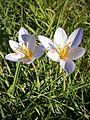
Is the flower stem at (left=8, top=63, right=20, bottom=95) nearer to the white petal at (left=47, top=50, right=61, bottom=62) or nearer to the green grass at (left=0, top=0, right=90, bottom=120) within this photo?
the green grass at (left=0, top=0, right=90, bottom=120)

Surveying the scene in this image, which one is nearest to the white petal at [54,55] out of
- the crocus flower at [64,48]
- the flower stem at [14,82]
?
the crocus flower at [64,48]

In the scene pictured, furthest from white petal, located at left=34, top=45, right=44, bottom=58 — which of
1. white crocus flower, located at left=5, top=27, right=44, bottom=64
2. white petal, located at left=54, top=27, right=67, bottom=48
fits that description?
white petal, located at left=54, top=27, right=67, bottom=48

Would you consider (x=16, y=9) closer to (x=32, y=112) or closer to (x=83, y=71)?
(x=83, y=71)

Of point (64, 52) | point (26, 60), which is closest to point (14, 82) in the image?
point (26, 60)

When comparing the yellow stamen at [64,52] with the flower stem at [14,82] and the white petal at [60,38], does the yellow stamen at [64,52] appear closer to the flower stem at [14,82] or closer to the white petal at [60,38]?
the white petal at [60,38]

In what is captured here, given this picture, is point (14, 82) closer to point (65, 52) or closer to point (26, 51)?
point (26, 51)
